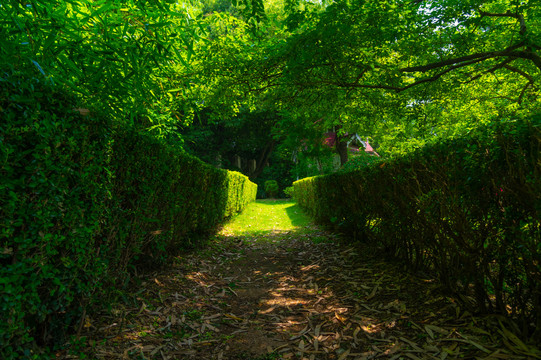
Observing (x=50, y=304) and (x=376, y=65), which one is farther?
(x=376, y=65)

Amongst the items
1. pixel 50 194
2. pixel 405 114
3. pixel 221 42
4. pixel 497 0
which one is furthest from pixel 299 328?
pixel 497 0

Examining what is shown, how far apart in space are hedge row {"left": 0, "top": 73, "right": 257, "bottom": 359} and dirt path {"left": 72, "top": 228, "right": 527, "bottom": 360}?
42 centimetres

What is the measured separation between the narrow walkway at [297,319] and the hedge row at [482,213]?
31 cm

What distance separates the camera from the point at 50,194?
1969mm

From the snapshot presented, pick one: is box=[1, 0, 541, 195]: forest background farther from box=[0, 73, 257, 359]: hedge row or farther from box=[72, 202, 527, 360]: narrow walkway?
box=[72, 202, 527, 360]: narrow walkway

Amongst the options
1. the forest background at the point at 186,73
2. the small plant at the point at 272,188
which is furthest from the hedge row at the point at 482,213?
the small plant at the point at 272,188

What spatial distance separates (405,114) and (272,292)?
18.9 feet

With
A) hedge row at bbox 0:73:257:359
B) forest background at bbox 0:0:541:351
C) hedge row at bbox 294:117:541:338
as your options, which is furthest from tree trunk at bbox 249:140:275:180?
hedge row at bbox 0:73:257:359

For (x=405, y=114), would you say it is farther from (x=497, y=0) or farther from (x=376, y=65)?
(x=497, y=0)

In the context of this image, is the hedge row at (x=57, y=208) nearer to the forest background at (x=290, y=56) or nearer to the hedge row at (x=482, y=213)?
the forest background at (x=290, y=56)

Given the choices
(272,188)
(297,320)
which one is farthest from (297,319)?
(272,188)

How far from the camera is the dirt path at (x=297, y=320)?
2506 millimetres

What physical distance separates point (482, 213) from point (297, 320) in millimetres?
2140

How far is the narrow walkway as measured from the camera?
8.22 ft
